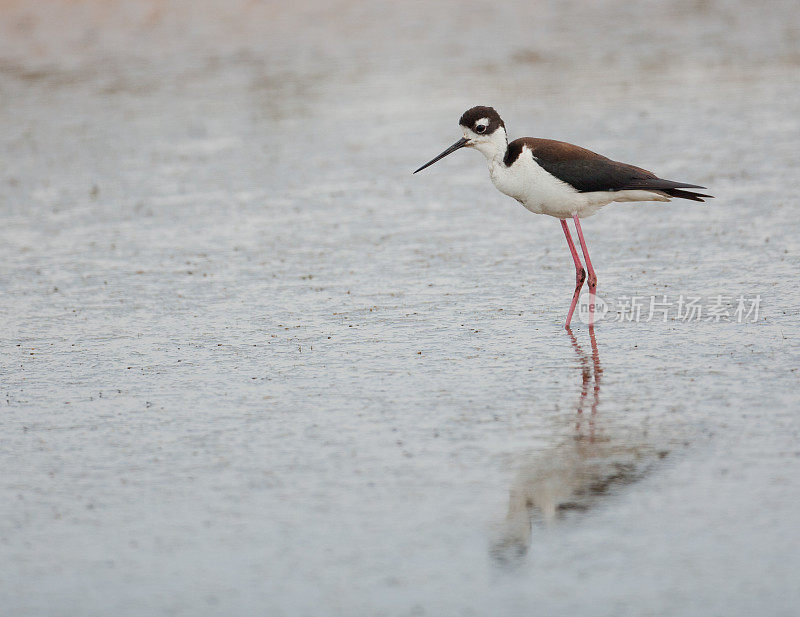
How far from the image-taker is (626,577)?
440cm

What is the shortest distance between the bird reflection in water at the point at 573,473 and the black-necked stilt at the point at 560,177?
6.68 feet

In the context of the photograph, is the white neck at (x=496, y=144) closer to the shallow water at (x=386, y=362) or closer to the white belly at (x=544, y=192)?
the white belly at (x=544, y=192)

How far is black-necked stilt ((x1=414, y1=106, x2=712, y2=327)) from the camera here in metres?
7.96

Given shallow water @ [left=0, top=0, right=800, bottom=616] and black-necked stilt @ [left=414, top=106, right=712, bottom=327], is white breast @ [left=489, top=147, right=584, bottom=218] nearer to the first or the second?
black-necked stilt @ [left=414, top=106, right=712, bottom=327]

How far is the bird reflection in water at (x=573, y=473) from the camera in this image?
16.0 feet

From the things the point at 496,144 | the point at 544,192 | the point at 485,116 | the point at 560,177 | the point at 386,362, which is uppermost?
the point at 485,116

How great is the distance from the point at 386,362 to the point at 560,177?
6.18ft

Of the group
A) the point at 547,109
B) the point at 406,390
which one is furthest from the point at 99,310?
the point at 547,109

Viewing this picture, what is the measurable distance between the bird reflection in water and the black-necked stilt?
80.1 inches

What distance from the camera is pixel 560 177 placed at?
8.01 m

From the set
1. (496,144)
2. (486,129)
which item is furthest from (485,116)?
(496,144)
